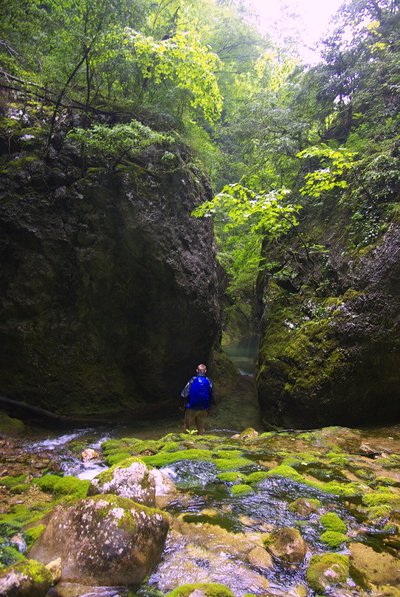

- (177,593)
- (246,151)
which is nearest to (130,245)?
(246,151)

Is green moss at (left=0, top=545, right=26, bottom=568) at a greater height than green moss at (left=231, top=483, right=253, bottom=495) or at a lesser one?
greater

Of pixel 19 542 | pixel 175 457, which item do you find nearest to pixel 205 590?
pixel 19 542

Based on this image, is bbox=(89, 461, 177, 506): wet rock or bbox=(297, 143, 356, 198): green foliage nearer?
bbox=(89, 461, 177, 506): wet rock

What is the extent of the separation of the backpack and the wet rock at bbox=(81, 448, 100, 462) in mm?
2900

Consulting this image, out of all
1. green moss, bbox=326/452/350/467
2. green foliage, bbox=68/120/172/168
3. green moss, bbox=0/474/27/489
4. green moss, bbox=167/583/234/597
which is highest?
green foliage, bbox=68/120/172/168

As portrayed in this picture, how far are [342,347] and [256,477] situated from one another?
451cm

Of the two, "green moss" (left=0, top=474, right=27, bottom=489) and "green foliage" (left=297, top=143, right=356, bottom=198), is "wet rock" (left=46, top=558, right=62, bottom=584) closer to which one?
"green moss" (left=0, top=474, right=27, bottom=489)

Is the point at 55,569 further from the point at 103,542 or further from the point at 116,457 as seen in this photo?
the point at 116,457

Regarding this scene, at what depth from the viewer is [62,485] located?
4.89 metres

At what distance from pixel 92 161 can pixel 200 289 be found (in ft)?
16.1

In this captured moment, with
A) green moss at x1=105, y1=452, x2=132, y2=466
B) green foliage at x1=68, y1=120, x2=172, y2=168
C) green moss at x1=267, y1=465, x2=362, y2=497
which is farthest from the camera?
green foliage at x1=68, y1=120, x2=172, y2=168

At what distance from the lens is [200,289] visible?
1172cm

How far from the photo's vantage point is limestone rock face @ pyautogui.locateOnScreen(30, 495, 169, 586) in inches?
109

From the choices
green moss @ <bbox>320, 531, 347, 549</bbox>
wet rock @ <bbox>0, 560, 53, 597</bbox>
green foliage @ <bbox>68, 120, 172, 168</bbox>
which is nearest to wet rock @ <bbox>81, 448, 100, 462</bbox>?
wet rock @ <bbox>0, 560, 53, 597</bbox>
